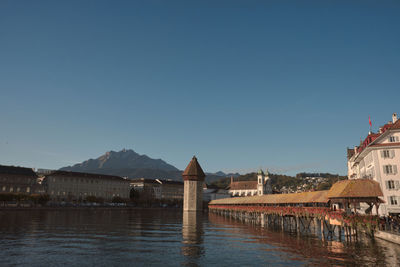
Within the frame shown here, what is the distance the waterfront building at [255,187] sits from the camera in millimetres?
164000

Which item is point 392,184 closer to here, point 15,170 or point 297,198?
point 297,198

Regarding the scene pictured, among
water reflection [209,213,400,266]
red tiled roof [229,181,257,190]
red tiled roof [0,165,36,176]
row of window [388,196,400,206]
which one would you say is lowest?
water reflection [209,213,400,266]

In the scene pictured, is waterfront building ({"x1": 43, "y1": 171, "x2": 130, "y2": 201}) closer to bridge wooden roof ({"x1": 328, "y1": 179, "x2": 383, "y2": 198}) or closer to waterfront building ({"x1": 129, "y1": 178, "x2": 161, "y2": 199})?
waterfront building ({"x1": 129, "y1": 178, "x2": 161, "y2": 199})

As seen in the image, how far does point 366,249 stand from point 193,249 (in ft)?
41.9

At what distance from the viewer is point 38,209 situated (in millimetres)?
81312

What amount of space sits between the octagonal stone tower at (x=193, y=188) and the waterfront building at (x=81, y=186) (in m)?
38.3

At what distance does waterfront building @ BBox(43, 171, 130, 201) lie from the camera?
113m

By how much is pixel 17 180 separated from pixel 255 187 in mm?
109233

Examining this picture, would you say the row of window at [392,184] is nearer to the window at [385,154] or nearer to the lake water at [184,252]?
the window at [385,154]

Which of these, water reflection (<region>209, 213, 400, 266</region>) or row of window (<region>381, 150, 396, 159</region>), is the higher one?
row of window (<region>381, 150, 396, 159</region>)

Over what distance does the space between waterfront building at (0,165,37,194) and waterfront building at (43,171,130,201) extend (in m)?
5.85

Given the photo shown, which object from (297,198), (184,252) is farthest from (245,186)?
(184,252)

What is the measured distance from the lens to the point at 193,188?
351ft

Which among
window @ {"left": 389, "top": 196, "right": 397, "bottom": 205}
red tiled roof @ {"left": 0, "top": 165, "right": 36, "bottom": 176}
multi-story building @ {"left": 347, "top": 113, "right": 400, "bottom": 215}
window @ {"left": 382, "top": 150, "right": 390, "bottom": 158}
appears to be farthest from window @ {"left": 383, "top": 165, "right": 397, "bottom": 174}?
red tiled roof @ {"left": 0, "top": 165, "right": 36, "bottom": 176}
